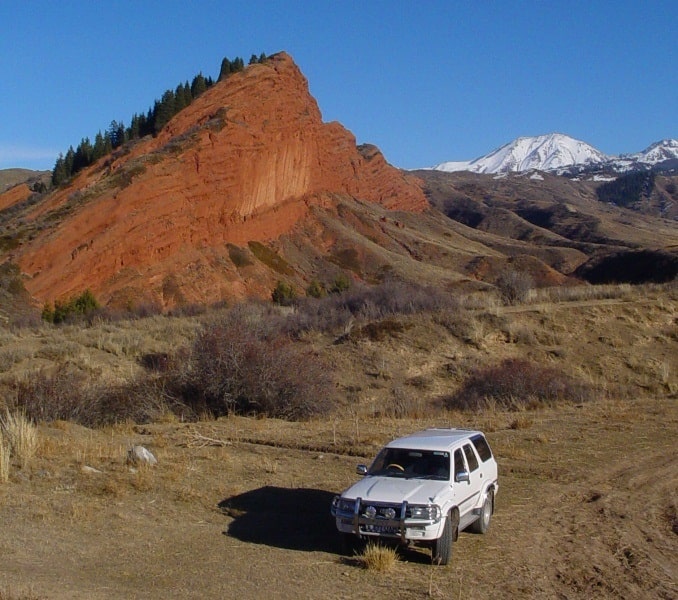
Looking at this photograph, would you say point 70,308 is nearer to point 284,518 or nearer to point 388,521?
point 284,518

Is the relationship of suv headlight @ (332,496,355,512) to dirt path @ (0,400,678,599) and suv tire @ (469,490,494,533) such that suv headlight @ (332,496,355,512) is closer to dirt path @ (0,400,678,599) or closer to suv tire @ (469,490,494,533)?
dirt path @ (0,400,678,599)

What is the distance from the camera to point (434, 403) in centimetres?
2638

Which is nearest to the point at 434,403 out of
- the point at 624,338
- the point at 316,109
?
the point at 624,338

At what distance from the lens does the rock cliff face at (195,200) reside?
57594 millimetres

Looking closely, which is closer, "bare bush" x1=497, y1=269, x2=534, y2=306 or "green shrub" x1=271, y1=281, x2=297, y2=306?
"bare bush" x1=497, y1=269, x2=534, y2=306

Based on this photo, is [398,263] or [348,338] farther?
[398,263]

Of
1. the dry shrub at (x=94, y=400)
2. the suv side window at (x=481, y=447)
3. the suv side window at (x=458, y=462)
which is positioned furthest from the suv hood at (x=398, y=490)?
the dry shrub at (x=94, y=400)

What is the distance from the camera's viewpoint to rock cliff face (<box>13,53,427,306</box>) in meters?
57.6

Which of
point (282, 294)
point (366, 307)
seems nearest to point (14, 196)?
point (282, 294)

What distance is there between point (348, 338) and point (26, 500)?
2323 cm

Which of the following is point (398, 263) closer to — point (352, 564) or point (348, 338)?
point (348, 338)

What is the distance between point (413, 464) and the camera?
973cm

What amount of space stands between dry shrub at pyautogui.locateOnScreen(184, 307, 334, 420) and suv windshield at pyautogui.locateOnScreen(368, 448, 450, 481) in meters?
10.8

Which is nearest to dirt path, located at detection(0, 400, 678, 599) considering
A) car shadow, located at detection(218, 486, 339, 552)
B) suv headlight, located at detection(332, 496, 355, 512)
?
car shadow, located at detection(218, 486, 339, 552)
